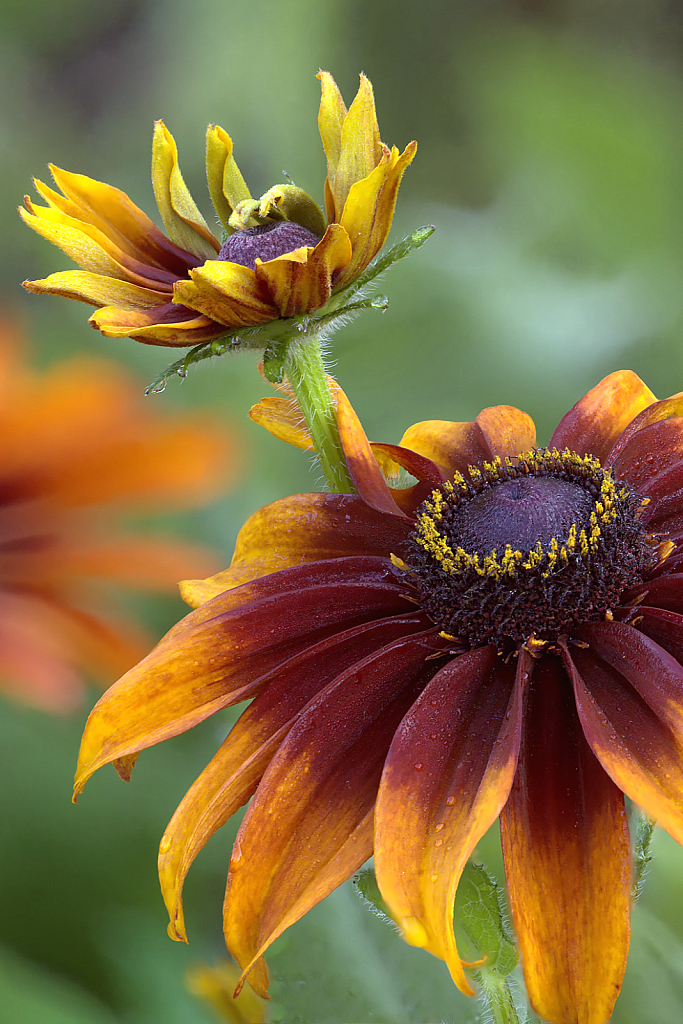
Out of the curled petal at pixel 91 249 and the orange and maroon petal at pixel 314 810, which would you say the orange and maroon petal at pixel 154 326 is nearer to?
the curled petal at pixel 91 249

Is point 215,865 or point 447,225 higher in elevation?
point 447,225

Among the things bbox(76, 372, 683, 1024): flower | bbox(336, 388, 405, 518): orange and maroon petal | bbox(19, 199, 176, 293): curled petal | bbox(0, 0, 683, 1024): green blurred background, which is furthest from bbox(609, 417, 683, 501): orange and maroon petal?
bbox(0, 0, 683, 1024): green blurred background

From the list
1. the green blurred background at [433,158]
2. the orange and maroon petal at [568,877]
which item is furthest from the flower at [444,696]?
the green blurred background at [433,158]

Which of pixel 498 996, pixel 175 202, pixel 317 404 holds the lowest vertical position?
pixel 498 996

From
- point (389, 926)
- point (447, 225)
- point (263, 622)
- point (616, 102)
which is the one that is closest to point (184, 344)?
point (263, 622)

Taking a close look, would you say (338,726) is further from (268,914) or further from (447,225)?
(447,225)

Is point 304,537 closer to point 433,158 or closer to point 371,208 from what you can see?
point 371,208

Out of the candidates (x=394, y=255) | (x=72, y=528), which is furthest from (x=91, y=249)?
(x=72, y=528)
